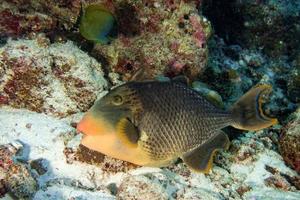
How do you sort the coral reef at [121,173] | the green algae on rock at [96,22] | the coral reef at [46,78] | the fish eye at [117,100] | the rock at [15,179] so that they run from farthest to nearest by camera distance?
1. the green algae on rock at [96,22]
2. the coral reef at [46,78]
3. the coral reef at [121,173]
4. the rock at [15,179]
5. the fish eye at [117,100]

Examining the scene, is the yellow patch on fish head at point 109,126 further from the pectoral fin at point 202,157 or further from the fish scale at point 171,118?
the pectoral fin at point 202,157

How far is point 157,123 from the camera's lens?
11.3 feet

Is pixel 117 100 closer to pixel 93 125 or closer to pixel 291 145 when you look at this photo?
pixel 93 125

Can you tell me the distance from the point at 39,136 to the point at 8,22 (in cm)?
154

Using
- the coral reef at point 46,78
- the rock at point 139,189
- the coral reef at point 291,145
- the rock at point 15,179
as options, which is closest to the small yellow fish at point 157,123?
the rock at point 139,189

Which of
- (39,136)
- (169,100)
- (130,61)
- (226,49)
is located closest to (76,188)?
(39,136)

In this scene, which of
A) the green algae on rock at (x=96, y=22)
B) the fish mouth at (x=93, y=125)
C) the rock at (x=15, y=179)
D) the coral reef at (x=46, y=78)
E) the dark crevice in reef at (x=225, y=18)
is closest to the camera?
the fish mouth at (x=93, y=125)

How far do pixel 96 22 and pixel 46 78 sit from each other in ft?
2.92

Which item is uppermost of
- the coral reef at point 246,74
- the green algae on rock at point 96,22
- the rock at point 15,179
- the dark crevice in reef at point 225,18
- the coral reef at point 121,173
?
the dark crevice in reef at point 225,18

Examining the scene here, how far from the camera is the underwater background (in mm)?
4027

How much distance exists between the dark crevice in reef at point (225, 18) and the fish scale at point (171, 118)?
4.49 metres

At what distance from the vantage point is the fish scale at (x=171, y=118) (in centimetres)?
343

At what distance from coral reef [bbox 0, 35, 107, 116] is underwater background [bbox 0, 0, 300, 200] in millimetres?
12

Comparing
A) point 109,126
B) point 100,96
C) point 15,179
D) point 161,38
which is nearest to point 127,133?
point 109,126
